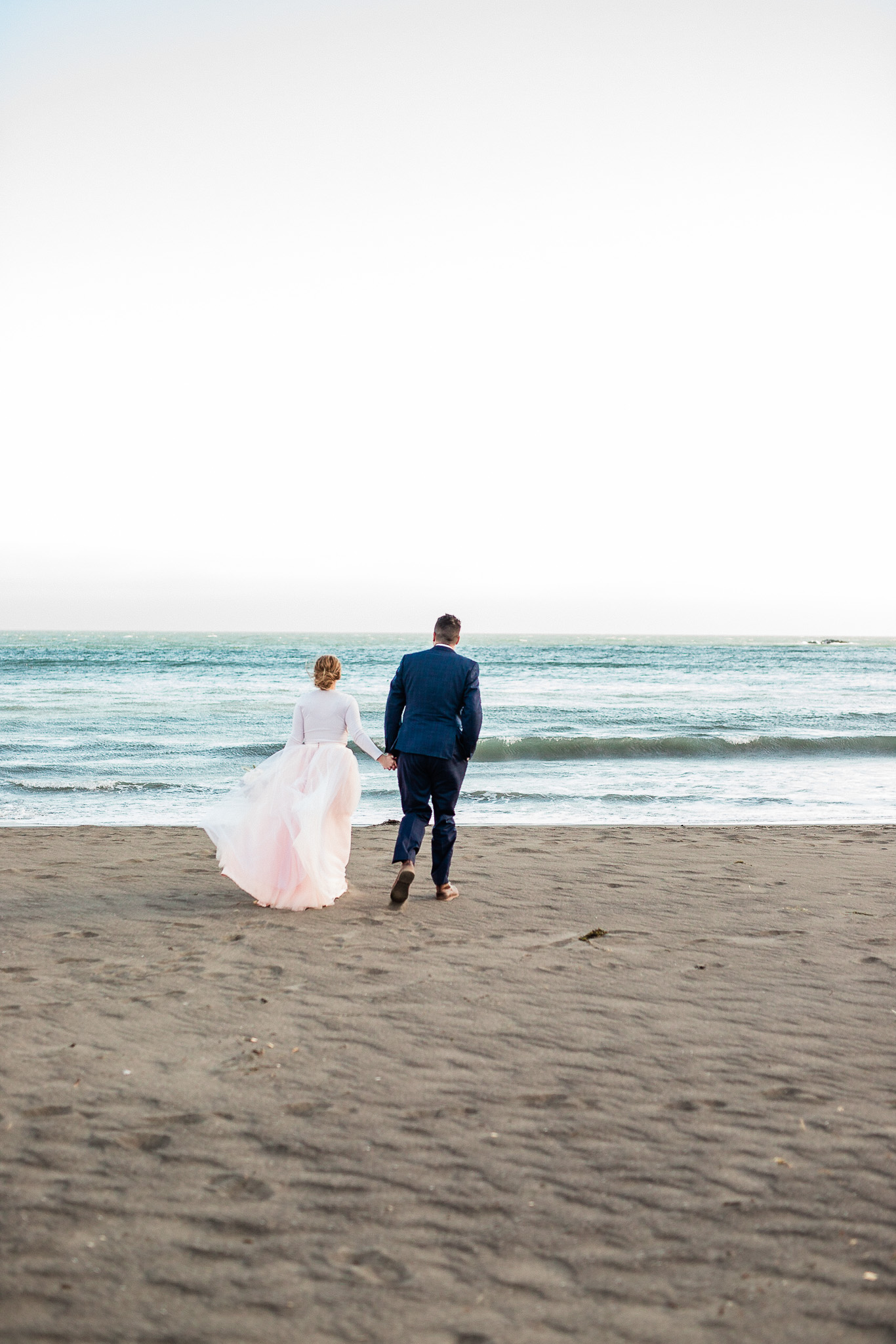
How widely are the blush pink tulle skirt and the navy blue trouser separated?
353mm

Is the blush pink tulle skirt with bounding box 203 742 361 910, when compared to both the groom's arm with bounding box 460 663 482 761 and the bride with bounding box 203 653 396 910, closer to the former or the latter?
the bride with bounding box 203 653 396 910

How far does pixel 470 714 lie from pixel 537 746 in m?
12.1

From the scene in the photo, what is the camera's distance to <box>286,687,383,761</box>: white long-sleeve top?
673 cm

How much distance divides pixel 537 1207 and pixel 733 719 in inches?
857

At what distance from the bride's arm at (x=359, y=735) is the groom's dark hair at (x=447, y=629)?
0.75 m

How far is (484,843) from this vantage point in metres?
9.20

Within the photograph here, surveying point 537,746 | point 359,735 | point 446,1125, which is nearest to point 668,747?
point 537,746

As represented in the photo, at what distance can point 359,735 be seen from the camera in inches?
262

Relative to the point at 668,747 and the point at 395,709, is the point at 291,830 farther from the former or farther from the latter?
the point at 668,747

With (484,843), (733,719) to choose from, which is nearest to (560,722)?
(733,719)

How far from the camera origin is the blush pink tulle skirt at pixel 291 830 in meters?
6.41

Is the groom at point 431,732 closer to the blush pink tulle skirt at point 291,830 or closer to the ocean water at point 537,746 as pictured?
the blush pink tulle skirt at point 291,830

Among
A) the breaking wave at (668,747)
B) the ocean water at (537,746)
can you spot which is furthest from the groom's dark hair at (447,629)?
the breaking wave at (668,747)

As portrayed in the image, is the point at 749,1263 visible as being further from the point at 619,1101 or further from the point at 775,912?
the point at 775,912
